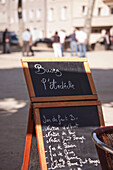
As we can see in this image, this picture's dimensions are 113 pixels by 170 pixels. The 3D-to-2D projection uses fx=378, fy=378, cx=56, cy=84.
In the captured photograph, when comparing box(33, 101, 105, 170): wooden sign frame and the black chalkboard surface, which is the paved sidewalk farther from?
the black chalkboard surface

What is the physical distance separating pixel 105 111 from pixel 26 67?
326 cm

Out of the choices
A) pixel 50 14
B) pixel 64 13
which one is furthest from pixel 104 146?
pixel 50 14

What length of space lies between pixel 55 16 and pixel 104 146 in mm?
55857

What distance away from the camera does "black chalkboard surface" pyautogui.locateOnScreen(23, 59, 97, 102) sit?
339 cm

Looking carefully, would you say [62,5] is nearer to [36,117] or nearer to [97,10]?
[97,10]

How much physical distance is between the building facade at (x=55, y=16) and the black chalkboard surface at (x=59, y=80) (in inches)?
1874

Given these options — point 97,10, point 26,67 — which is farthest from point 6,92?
point 97,10

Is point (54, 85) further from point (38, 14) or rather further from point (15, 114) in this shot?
point (38, 14)

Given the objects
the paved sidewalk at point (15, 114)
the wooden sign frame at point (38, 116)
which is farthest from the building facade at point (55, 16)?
the wooden sign frame at point (38, 116)

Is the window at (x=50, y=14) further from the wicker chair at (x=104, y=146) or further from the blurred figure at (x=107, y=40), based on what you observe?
the wicker chair at (x=104, y=146)

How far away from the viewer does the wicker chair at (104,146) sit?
182 centimetres

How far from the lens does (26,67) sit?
3.45 m

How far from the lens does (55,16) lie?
56656 millimetres

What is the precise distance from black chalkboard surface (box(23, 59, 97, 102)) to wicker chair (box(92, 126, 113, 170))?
50.8 inches
